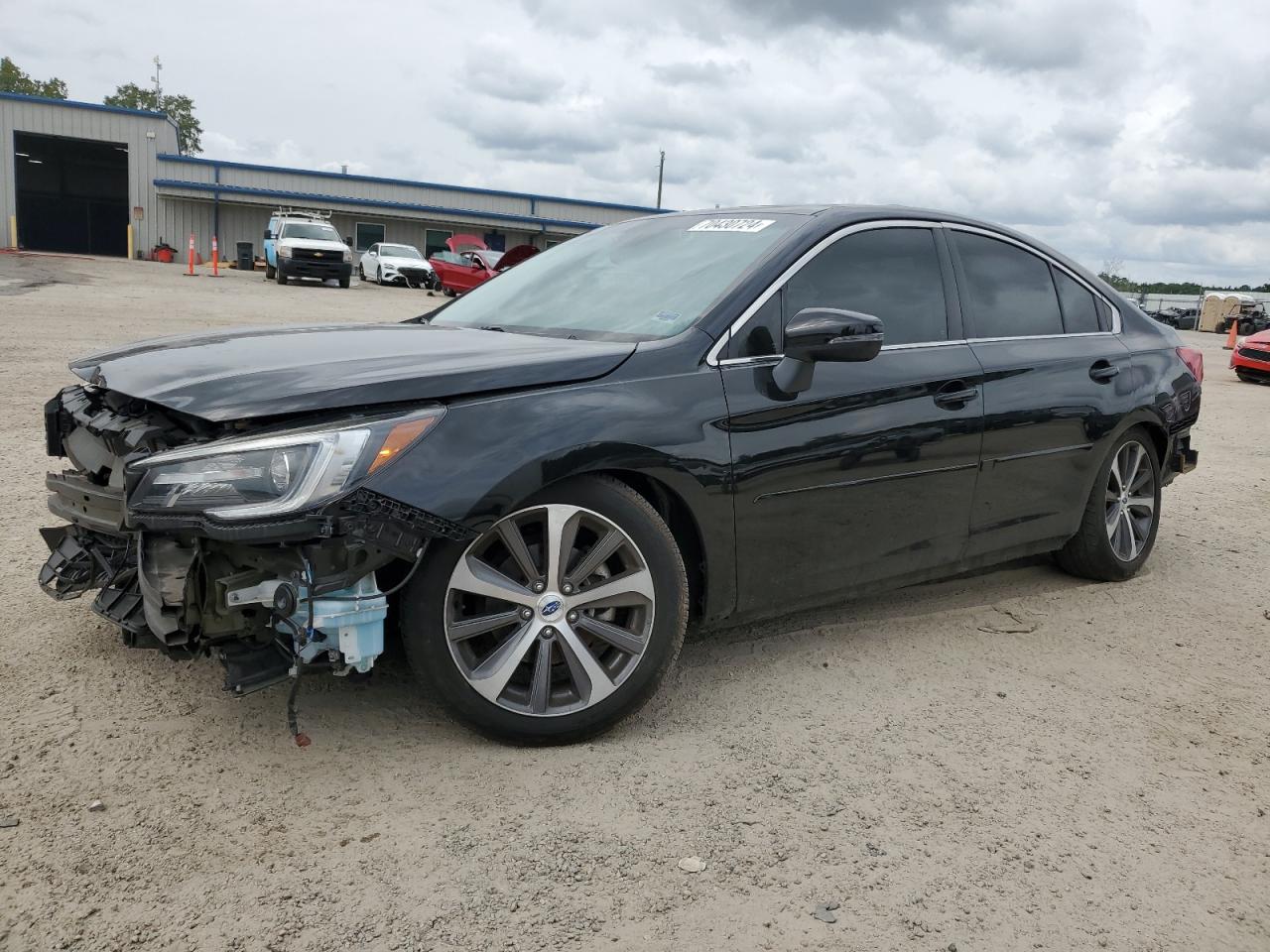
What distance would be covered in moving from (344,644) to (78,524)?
1.06 m

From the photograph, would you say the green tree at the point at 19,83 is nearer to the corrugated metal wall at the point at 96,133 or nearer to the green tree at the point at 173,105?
the green tree at the point at 173,105

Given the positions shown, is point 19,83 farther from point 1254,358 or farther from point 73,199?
point 1254,358

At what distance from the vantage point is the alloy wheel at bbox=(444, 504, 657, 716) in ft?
9.37

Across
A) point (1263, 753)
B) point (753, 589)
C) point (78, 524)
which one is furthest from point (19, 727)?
point (1263, 753)

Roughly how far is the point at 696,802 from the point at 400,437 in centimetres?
123

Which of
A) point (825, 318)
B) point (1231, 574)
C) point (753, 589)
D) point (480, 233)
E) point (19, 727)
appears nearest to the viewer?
point (19, 727)

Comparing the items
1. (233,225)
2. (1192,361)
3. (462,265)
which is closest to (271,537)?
(1192,361)

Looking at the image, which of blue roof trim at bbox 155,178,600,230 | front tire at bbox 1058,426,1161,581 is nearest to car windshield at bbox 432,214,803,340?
front tire at bbox 1058,426,1161,581

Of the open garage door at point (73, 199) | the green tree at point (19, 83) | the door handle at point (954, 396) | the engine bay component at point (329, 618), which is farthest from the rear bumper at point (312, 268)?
the green tree at point (19, 83)

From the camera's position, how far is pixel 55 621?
3707 millimetres

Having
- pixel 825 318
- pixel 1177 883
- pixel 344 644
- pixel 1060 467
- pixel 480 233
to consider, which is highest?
pixel 480 233

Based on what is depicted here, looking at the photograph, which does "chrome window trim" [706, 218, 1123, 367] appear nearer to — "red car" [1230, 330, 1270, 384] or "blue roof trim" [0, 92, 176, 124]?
"red car" [1230, 330, 1270, 384]

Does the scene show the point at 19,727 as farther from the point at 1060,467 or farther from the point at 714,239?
the point at 1060,467

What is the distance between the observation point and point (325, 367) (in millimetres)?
2879
